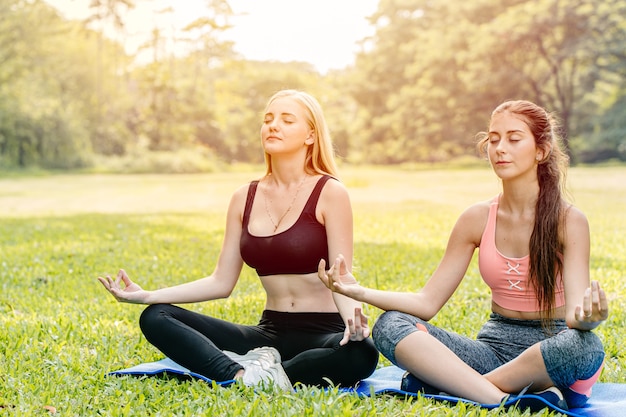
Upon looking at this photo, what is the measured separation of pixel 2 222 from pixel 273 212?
9.21 meters


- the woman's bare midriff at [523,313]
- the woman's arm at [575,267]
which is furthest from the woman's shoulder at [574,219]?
the woman's bare midriff at [523,313]

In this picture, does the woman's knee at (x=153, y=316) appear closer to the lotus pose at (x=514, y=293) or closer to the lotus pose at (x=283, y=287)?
the lotus pose at (x=283, y=287)

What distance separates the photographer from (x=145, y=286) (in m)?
5.75

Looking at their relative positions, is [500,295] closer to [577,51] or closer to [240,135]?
[577,51]

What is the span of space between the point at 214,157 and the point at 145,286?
31.2 meters

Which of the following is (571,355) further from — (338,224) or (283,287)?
(283,287)

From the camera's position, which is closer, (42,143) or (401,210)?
(401,210)

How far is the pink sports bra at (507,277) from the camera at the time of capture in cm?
301

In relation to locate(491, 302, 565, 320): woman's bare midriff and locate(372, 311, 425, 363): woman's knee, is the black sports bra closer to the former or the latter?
locate(372, 311, 425, 363): woman's knee

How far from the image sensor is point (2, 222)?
11516mm

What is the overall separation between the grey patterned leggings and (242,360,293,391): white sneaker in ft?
1.27

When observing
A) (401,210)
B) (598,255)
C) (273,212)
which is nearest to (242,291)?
(273,212)

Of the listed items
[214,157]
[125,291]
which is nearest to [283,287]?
[125,291]

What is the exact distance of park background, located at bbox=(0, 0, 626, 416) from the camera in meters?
3.65
